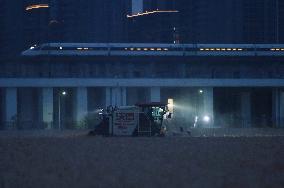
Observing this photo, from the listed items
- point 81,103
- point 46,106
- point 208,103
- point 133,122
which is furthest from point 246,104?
point 133,122

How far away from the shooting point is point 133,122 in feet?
158

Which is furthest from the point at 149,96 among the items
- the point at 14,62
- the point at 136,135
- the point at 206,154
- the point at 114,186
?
the point at 114,186

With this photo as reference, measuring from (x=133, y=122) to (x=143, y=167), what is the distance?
26.2m

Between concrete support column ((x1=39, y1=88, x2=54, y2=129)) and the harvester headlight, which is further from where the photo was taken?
concrete support column ((x1=39, y1=88, x2=54, y2=129))

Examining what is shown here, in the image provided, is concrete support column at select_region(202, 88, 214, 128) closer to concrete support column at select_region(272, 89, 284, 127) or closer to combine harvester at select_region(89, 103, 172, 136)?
concrete support column at select_region(272, 89, 284, 127)

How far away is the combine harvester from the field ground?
1685cm

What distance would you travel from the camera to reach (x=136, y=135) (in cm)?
4791

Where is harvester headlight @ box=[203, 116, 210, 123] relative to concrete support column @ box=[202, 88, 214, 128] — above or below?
below

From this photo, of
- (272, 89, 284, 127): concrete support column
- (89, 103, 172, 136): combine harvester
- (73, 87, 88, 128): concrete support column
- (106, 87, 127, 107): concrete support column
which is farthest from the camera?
A: (272, 89, 284, 127): concrete support column

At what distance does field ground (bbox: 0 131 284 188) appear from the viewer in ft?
59.6

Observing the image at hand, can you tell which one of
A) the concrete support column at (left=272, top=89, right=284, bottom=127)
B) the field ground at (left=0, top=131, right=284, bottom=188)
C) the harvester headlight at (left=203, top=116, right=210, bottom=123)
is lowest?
the field ground at (left=0, top=131, right=284, bottom=188)

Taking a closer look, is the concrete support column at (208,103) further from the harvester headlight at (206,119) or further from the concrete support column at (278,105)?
the concrete support column at (278,105)

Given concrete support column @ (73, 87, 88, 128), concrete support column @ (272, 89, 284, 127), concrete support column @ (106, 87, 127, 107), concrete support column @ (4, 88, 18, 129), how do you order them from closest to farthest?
concrete support column @ (4, 88, 18, 129) < concrete support column @ (73, 87, 88, 128) < concrete support column @ (106, 87, 127, 107) < concrete support column @ (272, 89, 284, 127)

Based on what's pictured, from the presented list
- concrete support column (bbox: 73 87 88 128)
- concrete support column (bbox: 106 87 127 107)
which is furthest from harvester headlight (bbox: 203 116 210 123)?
concrete support column (bbox: 73 87 88 128)
